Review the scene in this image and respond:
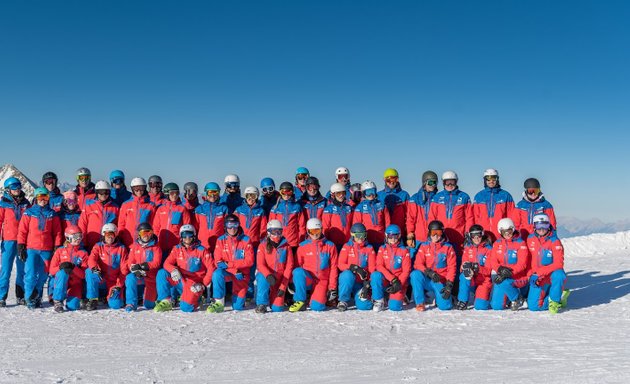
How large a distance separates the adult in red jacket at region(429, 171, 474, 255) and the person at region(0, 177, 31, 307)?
7367 mm

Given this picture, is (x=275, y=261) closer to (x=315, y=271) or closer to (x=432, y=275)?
(x=315, y=271)

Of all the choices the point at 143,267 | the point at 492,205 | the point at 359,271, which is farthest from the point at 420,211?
the point at 143,267

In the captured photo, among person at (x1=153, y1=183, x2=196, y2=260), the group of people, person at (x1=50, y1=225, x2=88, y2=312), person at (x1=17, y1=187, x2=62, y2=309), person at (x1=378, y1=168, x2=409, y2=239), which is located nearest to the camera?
person at (x1=50, y1=225, x2=88, y2=312)

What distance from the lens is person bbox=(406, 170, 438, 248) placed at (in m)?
9.98

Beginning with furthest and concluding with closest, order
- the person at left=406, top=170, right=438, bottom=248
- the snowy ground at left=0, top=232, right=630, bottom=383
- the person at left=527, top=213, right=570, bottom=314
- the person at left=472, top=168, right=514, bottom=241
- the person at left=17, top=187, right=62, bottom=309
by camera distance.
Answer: the person at left=406, top=170, right=438, bottom=248
the person at left=472, top=168, right=514, bottom=241
the person at left=17, top=187, right=62, bottom=309
the person at left=527, top=213, right=570, bottom=314
the snowy ground at left=0, top=232, right=630, bottom=383

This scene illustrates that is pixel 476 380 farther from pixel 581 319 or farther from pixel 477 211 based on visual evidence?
pixel 477 211

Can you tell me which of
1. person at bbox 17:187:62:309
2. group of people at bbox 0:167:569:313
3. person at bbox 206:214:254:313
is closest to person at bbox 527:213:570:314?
group of people at bbox 0:167:569:313

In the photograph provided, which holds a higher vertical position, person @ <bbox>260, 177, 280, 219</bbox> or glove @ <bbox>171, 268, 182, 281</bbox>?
person @ <bbox>260, 177, 280, 219</bbox>

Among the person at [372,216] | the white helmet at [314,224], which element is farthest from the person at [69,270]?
the person at [372,216]

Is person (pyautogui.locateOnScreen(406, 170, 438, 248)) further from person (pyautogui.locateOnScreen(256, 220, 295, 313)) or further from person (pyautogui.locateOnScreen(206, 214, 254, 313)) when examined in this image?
person (pyautogui.locateOnScreen(206, 214, 254, 313))

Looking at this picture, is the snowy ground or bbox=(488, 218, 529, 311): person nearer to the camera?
the snowy ground

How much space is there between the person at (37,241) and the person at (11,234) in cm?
19

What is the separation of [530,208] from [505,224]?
0.94m

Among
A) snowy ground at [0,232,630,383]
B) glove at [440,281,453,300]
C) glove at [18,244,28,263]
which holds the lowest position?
snowy ground at [0,232,630,383]
